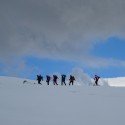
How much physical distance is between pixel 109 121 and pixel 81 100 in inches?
220

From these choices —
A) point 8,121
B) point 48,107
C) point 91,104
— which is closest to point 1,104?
point 48,107

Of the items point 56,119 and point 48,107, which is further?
point 48,107

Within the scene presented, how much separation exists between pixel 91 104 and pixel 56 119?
4.28 metres

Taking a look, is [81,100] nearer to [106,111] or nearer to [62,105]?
[62,105]

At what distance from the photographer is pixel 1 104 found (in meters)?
17.1

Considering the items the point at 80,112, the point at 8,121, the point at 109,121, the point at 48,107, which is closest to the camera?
the point at 8,121

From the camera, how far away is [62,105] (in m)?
17.8

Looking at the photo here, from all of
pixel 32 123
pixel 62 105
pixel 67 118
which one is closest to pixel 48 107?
pixel 62 105

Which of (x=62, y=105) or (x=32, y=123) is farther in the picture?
(x=62, y=105)

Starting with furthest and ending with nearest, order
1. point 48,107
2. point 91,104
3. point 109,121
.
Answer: point 91,104
point 48,107
point 109,121

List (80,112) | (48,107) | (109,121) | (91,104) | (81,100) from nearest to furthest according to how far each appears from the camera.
→ (109,121)
(80,112)
(48,107)
(91,104)
(81,100)

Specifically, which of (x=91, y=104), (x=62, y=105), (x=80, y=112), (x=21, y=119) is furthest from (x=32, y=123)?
(x=91, y=104)

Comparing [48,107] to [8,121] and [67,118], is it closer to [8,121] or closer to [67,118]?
[67,118]

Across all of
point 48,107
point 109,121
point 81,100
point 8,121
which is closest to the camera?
point 8,121
